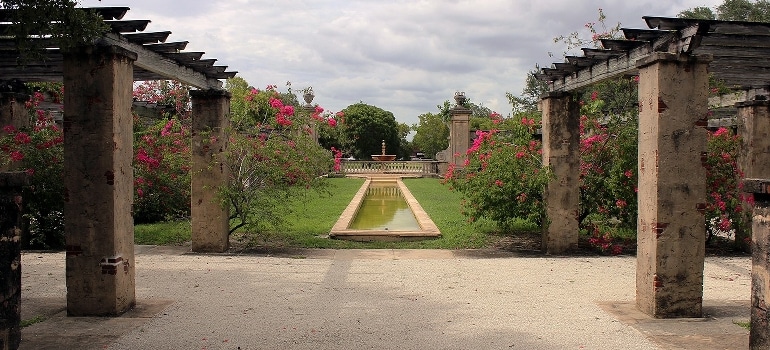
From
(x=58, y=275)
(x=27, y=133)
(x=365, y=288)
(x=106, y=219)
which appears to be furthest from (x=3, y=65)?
(x=365, y=288)

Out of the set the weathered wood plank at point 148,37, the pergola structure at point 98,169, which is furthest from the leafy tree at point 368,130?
the pergola structure at point 98,169

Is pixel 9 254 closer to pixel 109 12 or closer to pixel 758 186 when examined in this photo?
pixel 109 12

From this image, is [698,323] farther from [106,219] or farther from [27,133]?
[27,133]

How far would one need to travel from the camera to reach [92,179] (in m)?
6.06

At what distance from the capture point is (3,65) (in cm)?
839

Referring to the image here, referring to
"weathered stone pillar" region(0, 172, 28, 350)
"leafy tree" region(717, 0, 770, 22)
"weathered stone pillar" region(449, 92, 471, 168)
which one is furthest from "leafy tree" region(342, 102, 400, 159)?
"weathered stone pillar" region(0, 172, 28, 350)

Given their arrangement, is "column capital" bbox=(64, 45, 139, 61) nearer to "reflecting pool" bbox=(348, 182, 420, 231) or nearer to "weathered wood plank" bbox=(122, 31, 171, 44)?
"weathered wood plank" bbox=(122, 31, 171, 44)

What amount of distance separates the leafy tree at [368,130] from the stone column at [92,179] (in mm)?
51511

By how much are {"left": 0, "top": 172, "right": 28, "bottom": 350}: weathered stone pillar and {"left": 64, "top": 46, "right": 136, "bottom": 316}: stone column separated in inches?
68.4

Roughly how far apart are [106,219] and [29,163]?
528 cm

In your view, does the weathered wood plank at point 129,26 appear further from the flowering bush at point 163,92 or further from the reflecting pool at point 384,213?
the flowering bush at point 163,92

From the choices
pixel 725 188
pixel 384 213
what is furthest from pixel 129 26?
pixel 384 213

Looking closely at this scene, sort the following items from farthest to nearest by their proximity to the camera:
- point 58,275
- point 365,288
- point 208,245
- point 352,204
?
point 352,204 → point 208,245 → point 58,275 → point 365,288

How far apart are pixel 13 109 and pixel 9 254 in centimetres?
780
